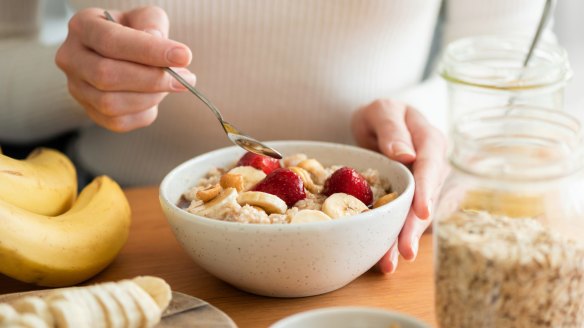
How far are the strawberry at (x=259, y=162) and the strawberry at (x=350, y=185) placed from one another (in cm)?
8

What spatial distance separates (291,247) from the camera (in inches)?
24.7

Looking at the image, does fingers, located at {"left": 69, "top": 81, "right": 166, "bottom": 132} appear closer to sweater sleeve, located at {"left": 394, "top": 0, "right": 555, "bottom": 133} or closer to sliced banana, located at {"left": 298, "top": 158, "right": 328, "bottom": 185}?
sliced banana, located at {"left": 298, "top": 158, "right": 328, "bottom": 185}

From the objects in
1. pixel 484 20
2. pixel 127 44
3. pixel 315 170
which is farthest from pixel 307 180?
pixel 484 20

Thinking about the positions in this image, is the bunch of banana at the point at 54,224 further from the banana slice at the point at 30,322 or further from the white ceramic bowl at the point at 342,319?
the white ceramic bowl at the point at 342,319

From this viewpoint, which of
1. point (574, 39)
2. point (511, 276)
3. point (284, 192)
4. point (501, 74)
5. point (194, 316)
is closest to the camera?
point (511, 276)

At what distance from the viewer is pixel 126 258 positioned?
0.79 m

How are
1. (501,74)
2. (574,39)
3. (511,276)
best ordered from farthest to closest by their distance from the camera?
(574,39)
(501,74)
(511,276)

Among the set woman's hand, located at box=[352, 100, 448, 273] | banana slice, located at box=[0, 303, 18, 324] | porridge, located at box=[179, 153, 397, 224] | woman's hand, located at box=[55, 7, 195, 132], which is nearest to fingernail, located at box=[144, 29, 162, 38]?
woman's hand, located at box=[55, 7, 195, 132]

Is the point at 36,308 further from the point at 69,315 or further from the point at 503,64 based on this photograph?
the point at 503,64

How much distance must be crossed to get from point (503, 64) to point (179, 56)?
54 cm

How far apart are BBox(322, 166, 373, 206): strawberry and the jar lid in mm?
283

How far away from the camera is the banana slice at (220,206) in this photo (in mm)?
661

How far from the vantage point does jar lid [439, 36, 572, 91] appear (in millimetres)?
913

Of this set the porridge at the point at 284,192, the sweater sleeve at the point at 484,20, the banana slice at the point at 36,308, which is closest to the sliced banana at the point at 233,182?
the porridge at the point at 284,192
